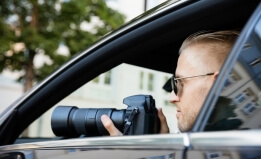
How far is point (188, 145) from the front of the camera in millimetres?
1141

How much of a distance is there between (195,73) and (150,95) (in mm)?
218

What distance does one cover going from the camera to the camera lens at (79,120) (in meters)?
1.66

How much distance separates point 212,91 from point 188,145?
0.63 ft

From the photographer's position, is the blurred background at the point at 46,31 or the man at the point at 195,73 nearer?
the man at the point at 195,73

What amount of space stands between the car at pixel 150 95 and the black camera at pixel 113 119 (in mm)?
11

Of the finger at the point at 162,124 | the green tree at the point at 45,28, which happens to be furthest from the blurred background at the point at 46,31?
the finger at the point at 162,124

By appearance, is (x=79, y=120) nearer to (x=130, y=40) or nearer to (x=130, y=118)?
(x=130, y=118)

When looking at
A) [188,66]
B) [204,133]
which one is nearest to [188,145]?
[204,133]

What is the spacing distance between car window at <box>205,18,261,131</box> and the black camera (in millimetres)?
393

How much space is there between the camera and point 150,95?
164 cm

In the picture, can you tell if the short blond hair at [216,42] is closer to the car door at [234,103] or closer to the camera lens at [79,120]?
the car door at [234,103]

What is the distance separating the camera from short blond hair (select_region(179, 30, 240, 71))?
153 centimetres

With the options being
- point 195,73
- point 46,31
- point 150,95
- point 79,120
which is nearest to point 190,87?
point 195,73

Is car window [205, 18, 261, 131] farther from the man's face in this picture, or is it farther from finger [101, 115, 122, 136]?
finger [101, 115, 122, 136]
